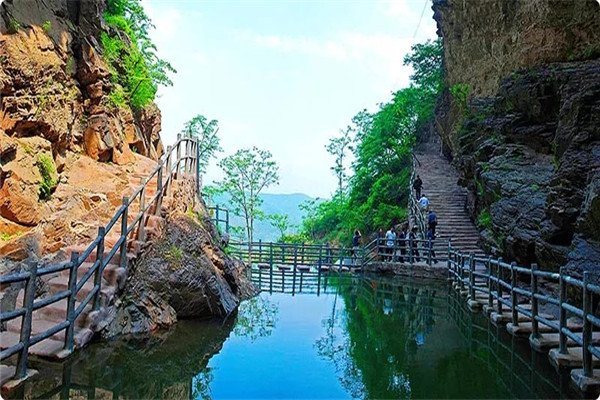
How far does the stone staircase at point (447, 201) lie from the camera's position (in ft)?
52.6

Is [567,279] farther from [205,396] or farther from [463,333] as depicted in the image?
[205,396]

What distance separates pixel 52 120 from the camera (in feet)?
27.8

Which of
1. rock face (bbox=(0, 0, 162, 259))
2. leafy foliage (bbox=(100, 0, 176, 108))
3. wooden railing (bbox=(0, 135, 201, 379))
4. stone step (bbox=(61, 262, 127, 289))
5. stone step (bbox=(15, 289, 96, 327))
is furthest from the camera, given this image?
leafy foliage (bbox=(100, 0, 176, 108))

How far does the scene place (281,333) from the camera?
7293 mm

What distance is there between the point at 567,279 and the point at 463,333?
237cm

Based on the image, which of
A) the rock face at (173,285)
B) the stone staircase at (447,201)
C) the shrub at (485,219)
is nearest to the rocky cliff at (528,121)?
the shrub at (485,219)

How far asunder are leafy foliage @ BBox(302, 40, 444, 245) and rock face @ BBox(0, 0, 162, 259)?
52.4 feet

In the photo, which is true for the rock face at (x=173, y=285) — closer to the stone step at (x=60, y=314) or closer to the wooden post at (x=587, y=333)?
the stone step at (x=60, y=314)

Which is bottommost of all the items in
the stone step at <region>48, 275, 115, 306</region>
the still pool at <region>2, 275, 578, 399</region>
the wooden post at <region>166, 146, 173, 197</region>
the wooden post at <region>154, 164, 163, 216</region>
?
the still pool at <region>2, 275, 578, 399</region>

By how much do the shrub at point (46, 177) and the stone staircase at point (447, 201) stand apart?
11.9 meters

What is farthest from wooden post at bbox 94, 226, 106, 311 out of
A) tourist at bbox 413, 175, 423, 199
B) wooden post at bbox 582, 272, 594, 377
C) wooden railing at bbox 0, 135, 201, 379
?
tourist at bbox 413, 175, 423, 199

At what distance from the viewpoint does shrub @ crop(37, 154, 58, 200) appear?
7.65 metres

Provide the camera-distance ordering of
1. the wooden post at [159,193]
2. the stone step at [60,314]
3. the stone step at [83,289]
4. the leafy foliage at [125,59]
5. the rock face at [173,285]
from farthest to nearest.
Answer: the leafy foliage at [125,59] → the wooden post at [159,193] → the rock face at [173,285] → the stone step at [83,289] → the stone step at [60,314]

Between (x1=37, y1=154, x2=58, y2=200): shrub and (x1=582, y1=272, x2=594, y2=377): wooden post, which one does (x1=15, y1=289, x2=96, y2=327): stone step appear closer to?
(x1=37, y1=154, x2=58, y2=200): shrub
